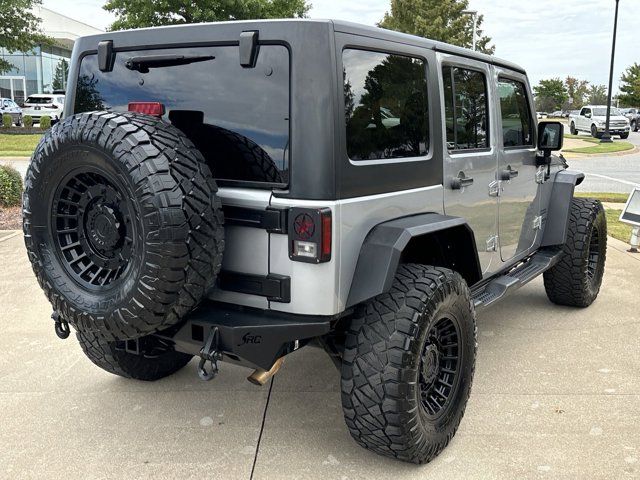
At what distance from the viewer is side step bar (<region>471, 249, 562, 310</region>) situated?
3.87 m

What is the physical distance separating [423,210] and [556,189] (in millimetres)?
2281

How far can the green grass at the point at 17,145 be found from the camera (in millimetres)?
20094

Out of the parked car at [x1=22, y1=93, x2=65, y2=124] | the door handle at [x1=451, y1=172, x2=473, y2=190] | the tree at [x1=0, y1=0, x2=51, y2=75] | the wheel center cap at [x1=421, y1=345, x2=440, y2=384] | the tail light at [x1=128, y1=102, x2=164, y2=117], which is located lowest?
the wheel center cap at [x1=421, y1=345, x2=440, y2=384]

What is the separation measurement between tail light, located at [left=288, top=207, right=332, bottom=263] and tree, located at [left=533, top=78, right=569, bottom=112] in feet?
254

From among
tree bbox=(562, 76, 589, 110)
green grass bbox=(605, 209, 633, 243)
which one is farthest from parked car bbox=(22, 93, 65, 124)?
tree bbox=(562, 76, 589, 110)

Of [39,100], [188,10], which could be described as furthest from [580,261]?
[39,100]

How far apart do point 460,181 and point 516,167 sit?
1018 millimetres

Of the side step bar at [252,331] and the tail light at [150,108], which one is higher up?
the tail light at [150,108]

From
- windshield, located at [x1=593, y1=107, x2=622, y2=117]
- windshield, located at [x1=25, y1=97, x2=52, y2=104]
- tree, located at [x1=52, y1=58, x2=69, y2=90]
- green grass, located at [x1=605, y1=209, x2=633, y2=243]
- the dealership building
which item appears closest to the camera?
green grass, located at [x1=605, y1=209, x2=633, y2=243]

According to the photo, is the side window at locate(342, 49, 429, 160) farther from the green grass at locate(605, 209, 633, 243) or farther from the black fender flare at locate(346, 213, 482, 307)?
the green grass at locate(605, 209, 633, 243)

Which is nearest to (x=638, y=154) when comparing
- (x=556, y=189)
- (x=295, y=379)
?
(x=556, y=189)

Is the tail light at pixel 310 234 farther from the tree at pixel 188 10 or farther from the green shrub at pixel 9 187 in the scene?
the tree at pixel 188 10

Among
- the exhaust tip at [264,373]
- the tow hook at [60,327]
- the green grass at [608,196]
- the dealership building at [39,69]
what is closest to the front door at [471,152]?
the exhaust tip at [264,373]

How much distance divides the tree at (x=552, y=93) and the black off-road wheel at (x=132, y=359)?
76609mm
